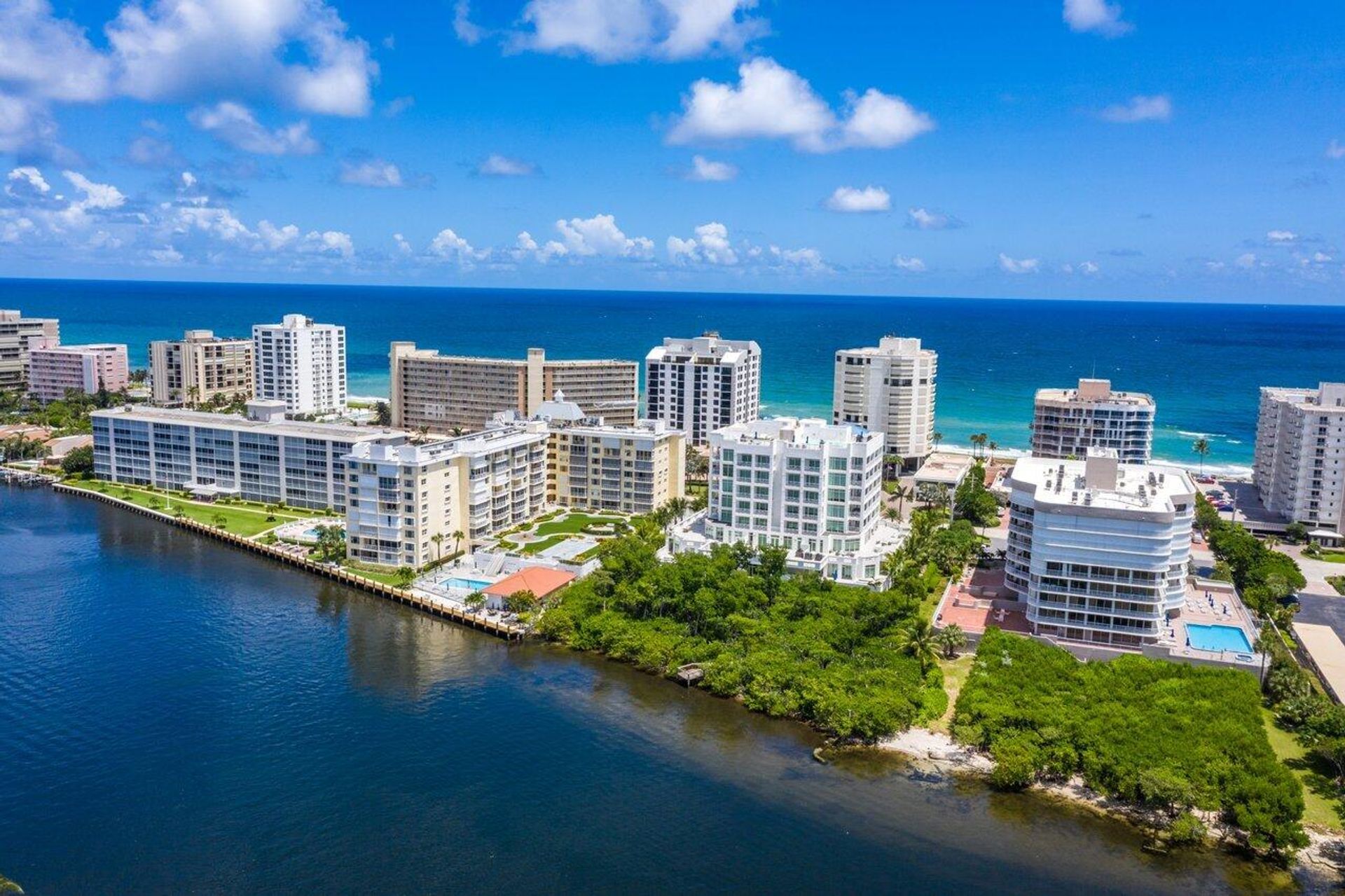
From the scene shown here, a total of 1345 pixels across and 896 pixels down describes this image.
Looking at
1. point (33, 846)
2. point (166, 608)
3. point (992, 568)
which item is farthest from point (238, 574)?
point (992, 568)

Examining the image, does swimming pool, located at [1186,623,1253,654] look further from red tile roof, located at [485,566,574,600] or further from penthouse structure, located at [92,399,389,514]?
penthouse structure, located at [92,399,389,514]

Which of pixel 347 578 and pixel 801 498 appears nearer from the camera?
pixel 801 498

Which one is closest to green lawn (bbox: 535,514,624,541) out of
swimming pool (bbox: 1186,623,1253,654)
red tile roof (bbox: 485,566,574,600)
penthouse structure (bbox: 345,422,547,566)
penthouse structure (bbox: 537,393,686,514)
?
penthouse structure (bbox: 537,393,686,514)

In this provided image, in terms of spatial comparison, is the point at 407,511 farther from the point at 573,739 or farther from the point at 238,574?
the point at 573,739

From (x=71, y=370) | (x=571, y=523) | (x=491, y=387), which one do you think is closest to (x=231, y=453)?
(x=571, y=523)

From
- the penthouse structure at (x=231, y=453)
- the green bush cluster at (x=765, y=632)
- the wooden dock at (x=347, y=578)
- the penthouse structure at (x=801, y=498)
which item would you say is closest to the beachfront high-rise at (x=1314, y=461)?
the green bush cluster at (x=765, y=632)

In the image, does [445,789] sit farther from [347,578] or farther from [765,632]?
[347,578]
